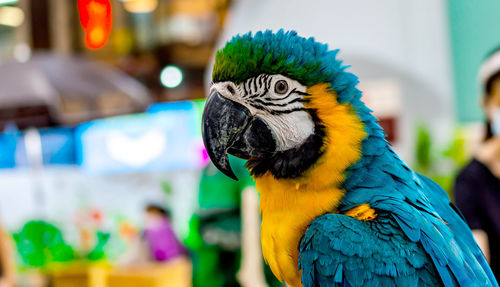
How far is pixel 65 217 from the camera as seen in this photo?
13.2 ft

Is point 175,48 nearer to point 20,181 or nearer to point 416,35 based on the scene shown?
point 20,181

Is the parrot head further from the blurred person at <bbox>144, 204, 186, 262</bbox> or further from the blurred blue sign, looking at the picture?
the blurred blue sign

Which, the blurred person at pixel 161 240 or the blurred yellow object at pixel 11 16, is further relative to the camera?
the blurred yellow object at pixel 11 16

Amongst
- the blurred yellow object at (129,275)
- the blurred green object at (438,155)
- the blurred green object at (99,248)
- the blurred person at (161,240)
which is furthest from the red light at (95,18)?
the blurred green object at (438,155)

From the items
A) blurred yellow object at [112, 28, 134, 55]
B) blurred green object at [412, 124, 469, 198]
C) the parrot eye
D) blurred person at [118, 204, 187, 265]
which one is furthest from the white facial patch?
blurred yellow object at [112, 28, 134, 55]

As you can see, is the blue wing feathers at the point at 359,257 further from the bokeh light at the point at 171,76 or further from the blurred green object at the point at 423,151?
the bokeh light at the point at 171,76

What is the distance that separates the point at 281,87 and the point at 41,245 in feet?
12.7

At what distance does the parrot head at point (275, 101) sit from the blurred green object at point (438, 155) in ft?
4.97

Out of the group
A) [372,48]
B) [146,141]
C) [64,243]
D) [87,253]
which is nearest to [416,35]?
[372,48]

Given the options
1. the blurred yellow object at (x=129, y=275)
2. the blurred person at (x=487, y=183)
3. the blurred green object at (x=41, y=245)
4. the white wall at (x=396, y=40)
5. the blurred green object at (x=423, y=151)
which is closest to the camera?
the blurred person at (x=487, y=183)

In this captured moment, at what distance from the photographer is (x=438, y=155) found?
1.99 meters

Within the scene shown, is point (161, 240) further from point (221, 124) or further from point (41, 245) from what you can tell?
point (221, 124)

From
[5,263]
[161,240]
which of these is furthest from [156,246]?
[5,263]

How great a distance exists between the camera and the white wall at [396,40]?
1.12 meters
